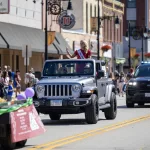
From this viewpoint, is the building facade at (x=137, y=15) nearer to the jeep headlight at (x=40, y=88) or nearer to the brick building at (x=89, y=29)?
the brick building at (x=89, y=29)

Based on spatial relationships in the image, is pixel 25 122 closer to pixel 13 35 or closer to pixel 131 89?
pixel 131 89

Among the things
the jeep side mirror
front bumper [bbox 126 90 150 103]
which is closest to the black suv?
front bumper [bbox 126 90 150 103]

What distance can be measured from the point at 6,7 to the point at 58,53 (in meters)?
18.2

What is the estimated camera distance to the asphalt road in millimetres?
14500

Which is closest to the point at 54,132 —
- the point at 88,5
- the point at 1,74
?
the point at 1,74

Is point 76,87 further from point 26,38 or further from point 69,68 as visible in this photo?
point 26,38

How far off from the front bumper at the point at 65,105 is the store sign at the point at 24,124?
5.54 m

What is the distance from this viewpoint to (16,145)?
14.2m

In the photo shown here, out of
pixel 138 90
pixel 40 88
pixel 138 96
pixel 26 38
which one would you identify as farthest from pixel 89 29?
pixel 40 88

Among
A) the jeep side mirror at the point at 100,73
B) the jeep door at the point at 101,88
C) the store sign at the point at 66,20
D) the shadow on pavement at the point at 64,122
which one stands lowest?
the shadow on pavement at the point at 64,122

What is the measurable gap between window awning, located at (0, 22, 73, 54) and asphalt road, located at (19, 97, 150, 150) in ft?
78.4

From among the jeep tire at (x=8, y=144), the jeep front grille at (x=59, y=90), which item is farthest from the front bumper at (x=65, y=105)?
the jeep tire at (x=8, y=144)

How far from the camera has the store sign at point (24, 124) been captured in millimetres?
13313

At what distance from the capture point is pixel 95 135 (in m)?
16.9
